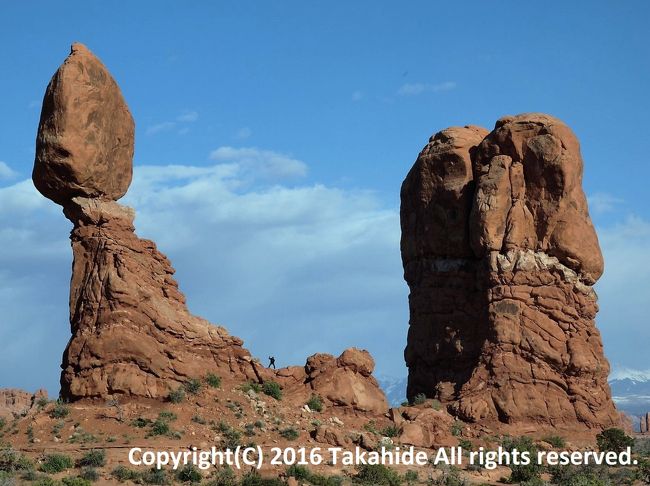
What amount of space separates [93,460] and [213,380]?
7.32 meters

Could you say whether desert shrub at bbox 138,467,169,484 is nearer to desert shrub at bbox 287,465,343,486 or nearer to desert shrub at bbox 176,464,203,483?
desert shrub at bbox 176,464,203,483

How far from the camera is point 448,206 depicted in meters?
56.4

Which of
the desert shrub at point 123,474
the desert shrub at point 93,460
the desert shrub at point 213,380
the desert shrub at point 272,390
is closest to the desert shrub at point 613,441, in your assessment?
the desert shrub at point 272,390

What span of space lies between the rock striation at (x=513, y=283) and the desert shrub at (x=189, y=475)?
49.6ft

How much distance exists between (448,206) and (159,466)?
72.1 feet

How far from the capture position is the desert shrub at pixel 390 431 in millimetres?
46719

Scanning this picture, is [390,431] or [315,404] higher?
[315,404]

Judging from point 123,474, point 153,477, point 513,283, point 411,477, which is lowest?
point 153,477

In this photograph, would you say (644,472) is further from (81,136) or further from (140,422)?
(81,136)

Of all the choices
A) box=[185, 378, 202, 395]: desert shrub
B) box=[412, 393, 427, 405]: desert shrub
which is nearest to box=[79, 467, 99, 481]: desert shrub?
box=[185, 378, 202, 395]: desert shrub

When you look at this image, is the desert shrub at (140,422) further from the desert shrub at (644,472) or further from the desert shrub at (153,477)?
the desert shrub at (644,472)

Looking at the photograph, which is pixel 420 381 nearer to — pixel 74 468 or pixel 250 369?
pixel 250 369

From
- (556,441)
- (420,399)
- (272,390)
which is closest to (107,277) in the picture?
(272,390)

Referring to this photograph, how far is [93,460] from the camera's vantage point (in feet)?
129
